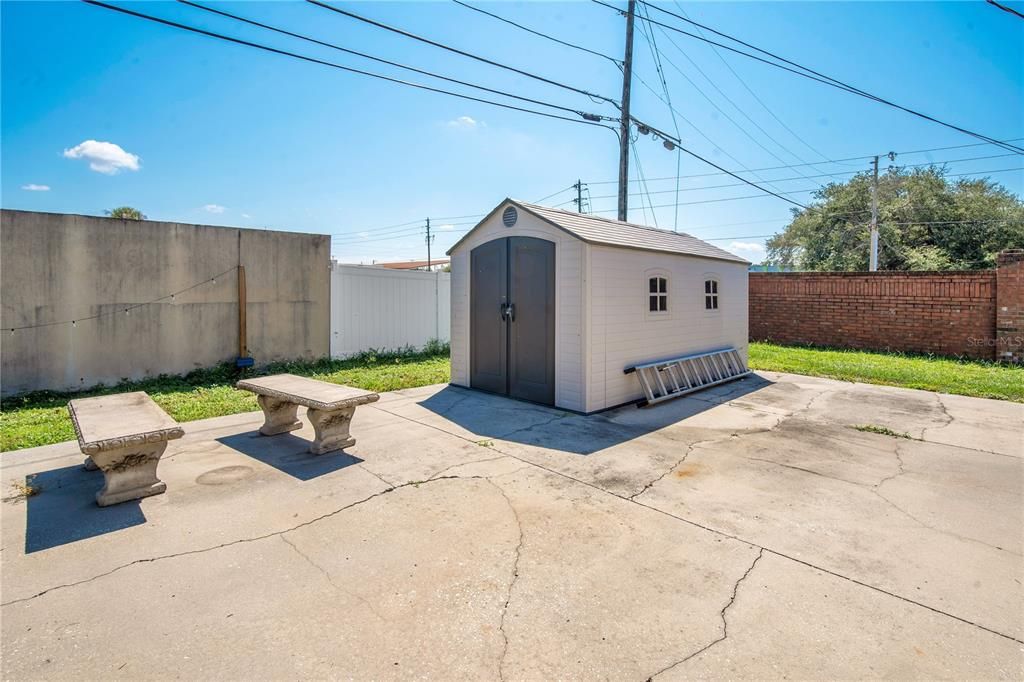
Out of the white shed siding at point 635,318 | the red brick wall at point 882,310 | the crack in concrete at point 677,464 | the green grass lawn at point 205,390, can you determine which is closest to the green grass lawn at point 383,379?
the green grass lawn at point 205,390

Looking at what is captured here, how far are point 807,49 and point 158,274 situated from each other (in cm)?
1192

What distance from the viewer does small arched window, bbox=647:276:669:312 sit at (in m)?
7.41

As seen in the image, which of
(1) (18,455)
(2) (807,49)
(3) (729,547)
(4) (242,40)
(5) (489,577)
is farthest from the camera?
(2) (807,49)

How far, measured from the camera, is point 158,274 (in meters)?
8.23

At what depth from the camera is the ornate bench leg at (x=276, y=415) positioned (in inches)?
211

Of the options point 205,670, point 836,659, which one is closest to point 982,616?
point 836,659

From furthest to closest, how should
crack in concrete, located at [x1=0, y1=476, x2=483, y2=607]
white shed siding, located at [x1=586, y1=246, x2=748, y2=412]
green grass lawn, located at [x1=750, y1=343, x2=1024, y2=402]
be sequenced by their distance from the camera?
green grass lawn, located at [x1=750, y1=343, x2=1024, y2=402] → white shed siding, located at [x1=586, y1=246, x2=748, y2=412] → crack in concrete, located at [x1=0, y1=476, x2=483, y2=607]

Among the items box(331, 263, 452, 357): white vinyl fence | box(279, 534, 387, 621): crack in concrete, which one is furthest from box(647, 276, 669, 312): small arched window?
box(279, 534, 387, 621): crack in concrete

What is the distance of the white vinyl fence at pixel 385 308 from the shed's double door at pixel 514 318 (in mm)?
3815

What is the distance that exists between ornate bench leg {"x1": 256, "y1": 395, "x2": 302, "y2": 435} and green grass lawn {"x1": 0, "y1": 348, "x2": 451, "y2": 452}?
55.8 inches

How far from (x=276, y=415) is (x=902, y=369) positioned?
34.9 ft

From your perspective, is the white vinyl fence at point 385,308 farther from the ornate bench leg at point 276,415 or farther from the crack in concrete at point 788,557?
the crack in concrete at point 788,557

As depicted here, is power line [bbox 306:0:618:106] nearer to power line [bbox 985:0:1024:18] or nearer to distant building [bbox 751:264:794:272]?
power line [bbox 985:0:1024:18]

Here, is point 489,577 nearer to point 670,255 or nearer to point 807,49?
point 670,255
